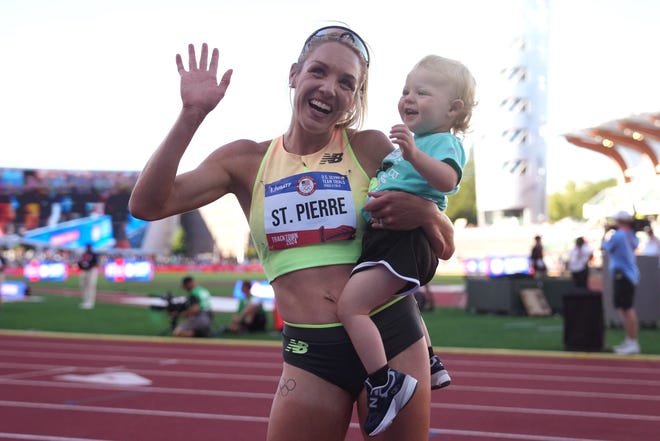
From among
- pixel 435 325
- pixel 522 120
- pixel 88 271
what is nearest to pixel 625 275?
pixel 435 325

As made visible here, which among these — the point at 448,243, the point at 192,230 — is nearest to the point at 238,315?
the point at 448,243

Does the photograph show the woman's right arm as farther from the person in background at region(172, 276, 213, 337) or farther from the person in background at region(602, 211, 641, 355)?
the person in background at region(172, 276, 213, 337)

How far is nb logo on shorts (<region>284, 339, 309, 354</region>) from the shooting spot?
2322mm

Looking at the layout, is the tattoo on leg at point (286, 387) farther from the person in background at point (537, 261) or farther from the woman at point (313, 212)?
the person in background at point (537, 261)

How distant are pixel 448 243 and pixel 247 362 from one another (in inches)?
322

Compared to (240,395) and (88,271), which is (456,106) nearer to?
(240,395)

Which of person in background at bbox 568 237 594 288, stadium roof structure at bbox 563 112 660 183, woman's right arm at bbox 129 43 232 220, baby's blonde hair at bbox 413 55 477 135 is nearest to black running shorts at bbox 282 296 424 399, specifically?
woman's right arm at bbox 129 43 232 220

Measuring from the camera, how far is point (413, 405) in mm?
2256

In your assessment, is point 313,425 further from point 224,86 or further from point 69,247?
point 69,247

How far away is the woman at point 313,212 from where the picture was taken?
2.27m

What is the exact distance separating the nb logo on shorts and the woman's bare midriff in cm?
6

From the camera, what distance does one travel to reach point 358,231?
2383mm

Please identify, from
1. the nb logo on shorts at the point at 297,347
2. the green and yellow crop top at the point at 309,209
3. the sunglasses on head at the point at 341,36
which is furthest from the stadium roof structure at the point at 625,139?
the nb logo on shorts at the point at 297,347

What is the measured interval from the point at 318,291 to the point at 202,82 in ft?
2.26
